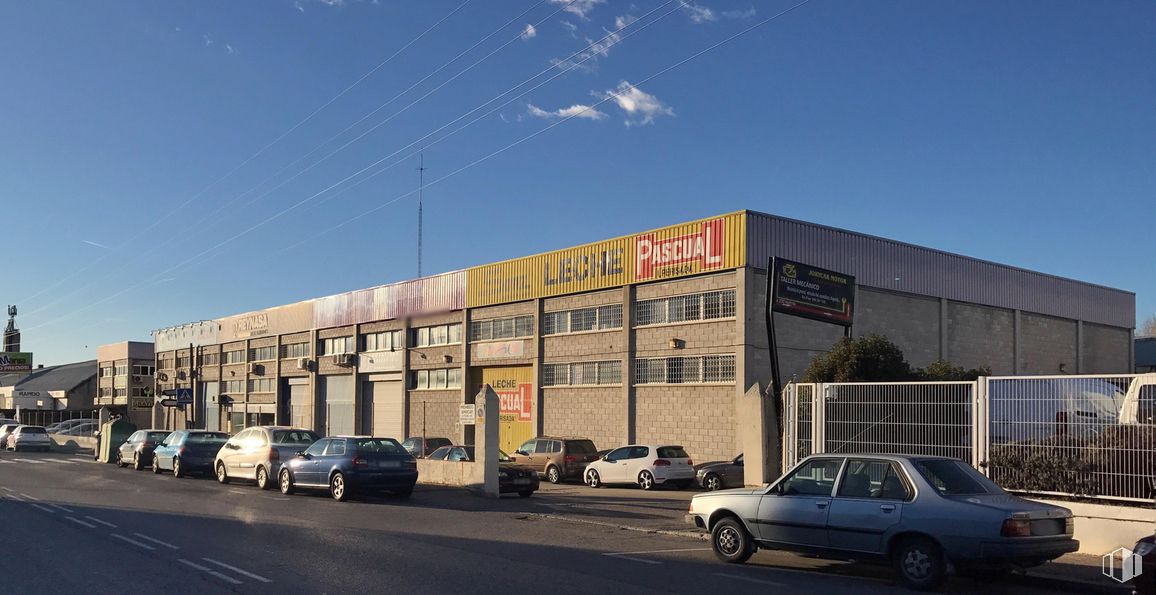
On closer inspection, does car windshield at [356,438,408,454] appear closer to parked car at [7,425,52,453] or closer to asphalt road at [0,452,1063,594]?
asphalt road at [0,452,1063,594]

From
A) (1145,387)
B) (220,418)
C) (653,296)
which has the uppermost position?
(653,296)

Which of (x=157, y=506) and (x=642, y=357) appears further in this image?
(x=642, y=357)

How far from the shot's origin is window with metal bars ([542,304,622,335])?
35.2 meters

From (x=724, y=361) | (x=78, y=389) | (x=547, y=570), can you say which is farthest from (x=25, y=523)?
(x=78, y=389)

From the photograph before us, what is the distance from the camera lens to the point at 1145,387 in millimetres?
13336

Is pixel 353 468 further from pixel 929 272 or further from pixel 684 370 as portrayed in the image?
pixel 929 272

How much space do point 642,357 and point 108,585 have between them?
24.7m

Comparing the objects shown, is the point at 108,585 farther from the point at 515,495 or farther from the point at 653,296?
the point at 653,296

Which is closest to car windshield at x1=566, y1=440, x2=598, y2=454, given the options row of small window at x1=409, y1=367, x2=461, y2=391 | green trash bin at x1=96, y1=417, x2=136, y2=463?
row of small window at x1=409, y1=367, x2=461, y2=391

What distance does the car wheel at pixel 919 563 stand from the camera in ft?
33.4

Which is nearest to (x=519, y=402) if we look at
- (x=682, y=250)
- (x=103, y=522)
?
(x=682, y=250)

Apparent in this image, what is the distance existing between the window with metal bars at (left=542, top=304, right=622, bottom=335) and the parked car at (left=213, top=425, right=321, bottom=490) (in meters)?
12.7

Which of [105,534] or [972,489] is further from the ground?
[972,489]

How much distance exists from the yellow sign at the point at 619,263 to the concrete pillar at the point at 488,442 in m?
10.5
